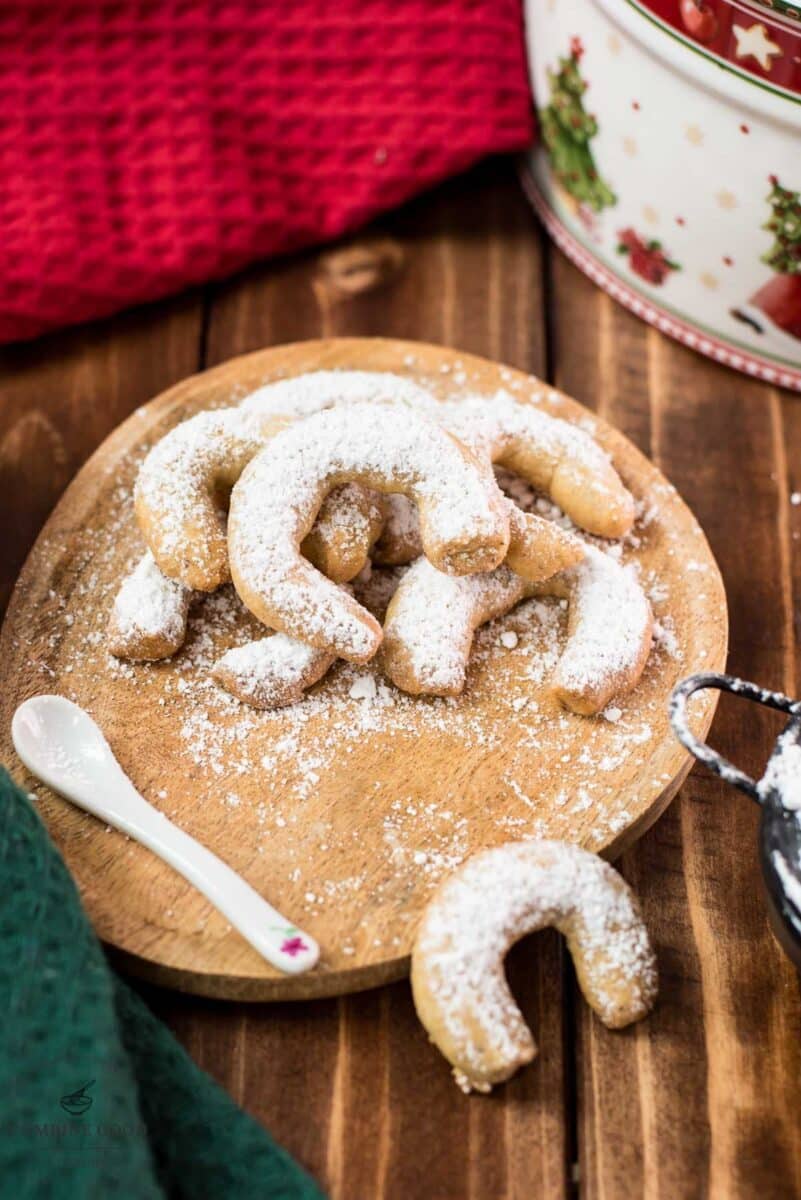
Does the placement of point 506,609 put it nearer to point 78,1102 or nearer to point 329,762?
point 329,762

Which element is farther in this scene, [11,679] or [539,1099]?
[11,679]

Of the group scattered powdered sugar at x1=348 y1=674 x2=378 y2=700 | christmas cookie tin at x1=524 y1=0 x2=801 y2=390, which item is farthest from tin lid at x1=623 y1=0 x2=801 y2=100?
scattered powdered sugar at x1=348 y1=674 x2=378 y2=700

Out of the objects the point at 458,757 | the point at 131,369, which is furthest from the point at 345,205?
the point at 458,757

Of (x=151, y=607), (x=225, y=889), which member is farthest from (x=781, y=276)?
(x=225, y=889)

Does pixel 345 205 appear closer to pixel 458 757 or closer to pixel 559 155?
pixel 559 155

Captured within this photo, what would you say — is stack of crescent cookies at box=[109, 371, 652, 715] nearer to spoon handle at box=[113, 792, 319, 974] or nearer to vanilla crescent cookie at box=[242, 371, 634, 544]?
vanilla crescent cookie at box=[242, 371, 634, 544]

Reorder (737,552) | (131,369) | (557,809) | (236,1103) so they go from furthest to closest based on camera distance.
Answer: (131,369) → (737,552) → (557,809) → (236,1103)

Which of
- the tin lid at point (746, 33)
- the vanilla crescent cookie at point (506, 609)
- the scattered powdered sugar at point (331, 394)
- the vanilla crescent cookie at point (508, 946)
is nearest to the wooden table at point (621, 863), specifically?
the vanilla crescent cookie at point (508, 946)
